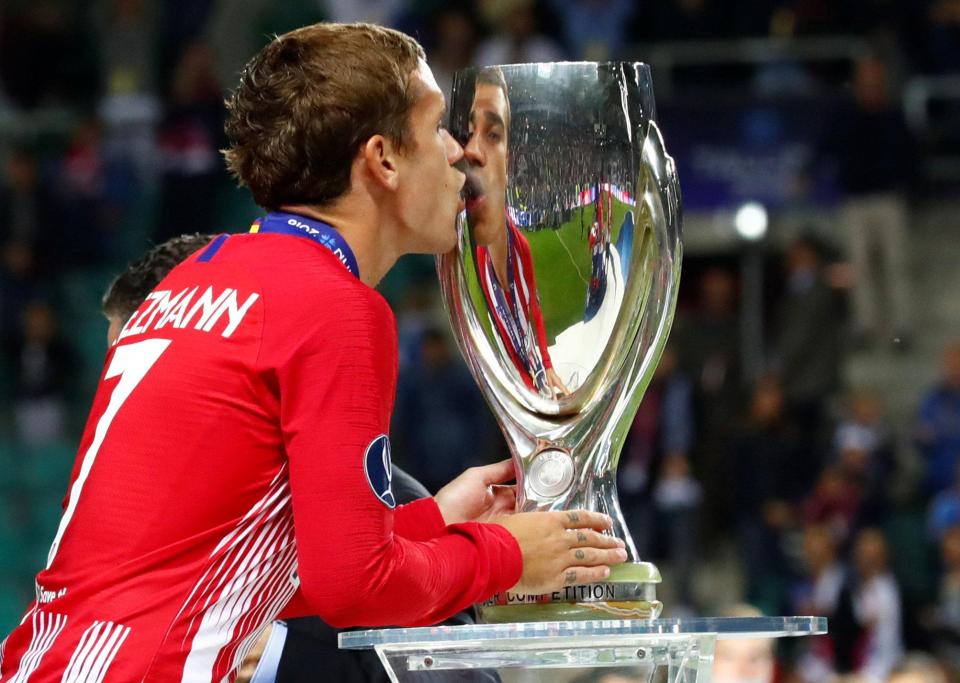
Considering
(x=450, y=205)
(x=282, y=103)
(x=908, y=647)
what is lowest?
(x=908, y=647)

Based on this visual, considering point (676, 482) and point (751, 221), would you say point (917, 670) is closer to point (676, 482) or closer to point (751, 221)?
point (676, 482)

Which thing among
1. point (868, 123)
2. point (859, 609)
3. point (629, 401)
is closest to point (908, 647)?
point (859, 609)

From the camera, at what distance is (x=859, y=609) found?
638 cm

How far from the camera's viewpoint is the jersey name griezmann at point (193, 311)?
4.31ft

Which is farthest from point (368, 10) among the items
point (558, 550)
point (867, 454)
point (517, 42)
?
point (558, 550)

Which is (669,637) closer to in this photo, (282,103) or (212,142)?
(282,103)

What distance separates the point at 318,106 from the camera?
4.47ft

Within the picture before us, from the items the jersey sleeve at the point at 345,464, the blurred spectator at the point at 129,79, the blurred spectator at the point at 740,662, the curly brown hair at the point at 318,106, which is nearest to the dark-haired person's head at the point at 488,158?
the curly brown hair at the point at 318,106

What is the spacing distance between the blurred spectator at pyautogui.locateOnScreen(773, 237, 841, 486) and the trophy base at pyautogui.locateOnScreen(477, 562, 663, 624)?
595 cm

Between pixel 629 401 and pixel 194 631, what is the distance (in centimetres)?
46

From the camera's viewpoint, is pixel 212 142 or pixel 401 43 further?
pixel 212 142

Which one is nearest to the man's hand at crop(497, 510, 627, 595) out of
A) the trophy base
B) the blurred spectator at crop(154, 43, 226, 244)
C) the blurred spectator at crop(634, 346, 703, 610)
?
the trophy base

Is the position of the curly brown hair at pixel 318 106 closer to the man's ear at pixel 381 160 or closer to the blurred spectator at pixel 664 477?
the man's ear at pixel 381 160

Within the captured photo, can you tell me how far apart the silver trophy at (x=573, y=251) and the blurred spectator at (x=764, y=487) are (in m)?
5.38
